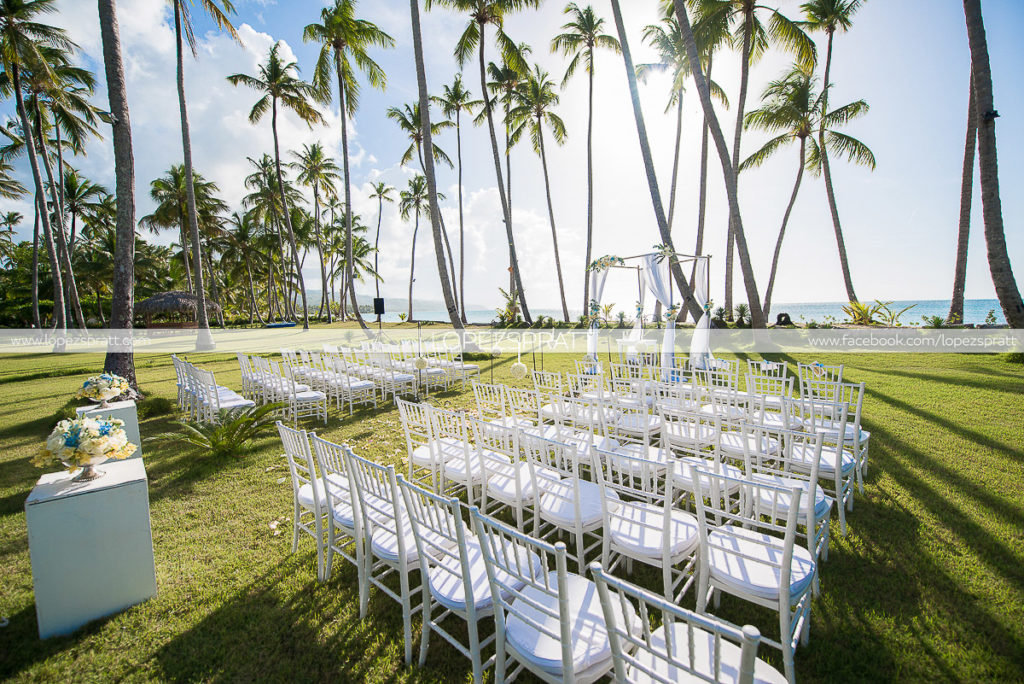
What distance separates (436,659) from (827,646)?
7.12 feet

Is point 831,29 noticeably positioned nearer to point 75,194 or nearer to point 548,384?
point 548,384

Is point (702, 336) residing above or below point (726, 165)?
below

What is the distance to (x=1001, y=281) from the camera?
8609mm

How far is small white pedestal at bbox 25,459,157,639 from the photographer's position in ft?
7.93

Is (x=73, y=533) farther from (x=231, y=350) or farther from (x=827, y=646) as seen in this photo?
(x=231, y=350)

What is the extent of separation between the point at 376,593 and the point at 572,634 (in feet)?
5.93

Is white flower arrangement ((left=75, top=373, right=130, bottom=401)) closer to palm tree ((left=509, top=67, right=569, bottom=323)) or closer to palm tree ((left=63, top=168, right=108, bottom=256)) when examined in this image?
palm tree ((left=509, top=67, right=569, bottom=323))

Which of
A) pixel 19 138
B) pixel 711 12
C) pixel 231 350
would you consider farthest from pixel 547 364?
pixel 19 138

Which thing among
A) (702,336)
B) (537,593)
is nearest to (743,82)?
(702,336)

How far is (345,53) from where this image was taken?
17234mm

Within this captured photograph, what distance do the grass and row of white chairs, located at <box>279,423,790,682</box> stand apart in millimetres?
243

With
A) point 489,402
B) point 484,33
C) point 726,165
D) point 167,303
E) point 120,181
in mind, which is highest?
point 484,33

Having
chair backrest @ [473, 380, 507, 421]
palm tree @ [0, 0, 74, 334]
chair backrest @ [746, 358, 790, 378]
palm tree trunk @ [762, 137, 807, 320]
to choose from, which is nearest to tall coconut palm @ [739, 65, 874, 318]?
palm tree trunk @ [762, 137, 807, 320]

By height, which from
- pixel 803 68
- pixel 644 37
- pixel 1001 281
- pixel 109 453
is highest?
pixel 644 37
